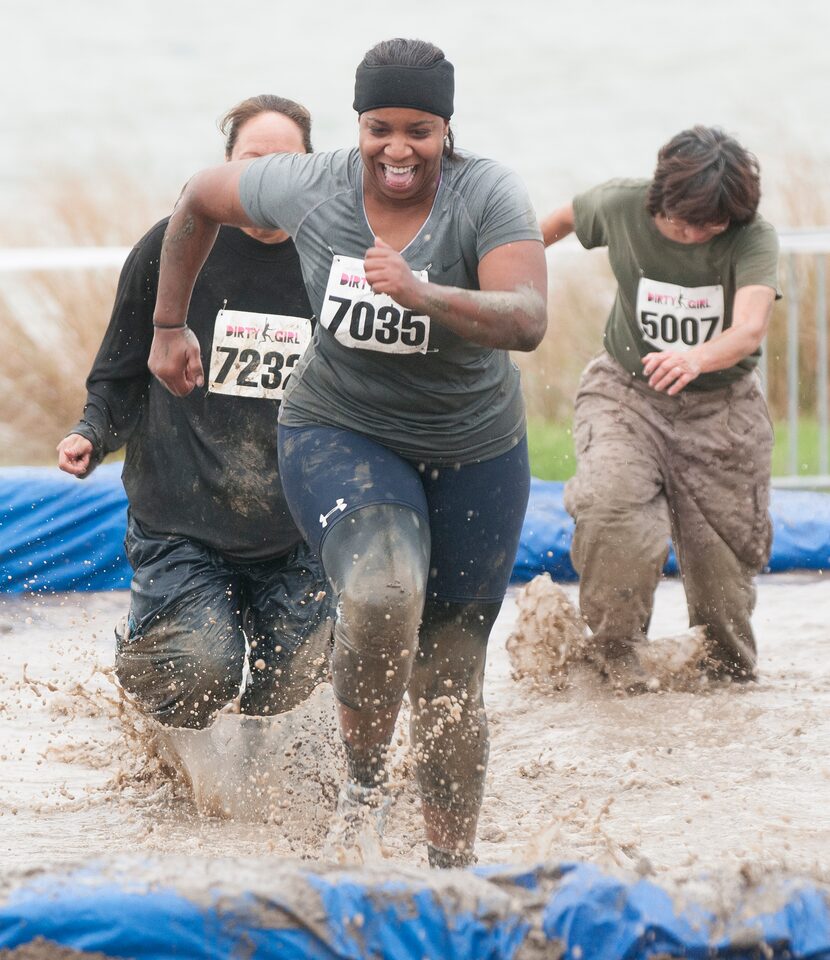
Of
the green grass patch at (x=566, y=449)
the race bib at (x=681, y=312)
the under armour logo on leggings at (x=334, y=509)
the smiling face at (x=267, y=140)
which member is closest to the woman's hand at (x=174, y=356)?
the smiling face at (x=267, y=140)

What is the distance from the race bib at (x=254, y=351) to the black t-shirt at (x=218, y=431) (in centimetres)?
2

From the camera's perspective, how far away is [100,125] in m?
17.9

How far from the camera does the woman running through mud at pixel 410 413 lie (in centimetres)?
308

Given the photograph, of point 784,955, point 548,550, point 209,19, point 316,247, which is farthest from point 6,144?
point 784,955

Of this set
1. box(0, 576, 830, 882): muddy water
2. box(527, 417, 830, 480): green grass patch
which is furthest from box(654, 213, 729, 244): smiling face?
box(527, 417, 830, 480): green grass patch

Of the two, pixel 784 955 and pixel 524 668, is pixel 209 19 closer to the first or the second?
pixel 524 668

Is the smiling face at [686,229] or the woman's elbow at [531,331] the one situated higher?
the smiling face at [686,229]

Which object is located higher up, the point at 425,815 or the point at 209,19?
the point at 209,19

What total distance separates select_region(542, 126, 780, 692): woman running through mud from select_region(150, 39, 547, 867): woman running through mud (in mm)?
1880

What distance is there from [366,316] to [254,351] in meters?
1.05

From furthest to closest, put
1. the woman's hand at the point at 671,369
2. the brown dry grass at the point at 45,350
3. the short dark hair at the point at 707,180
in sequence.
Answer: the brown dry grass at the point at 45,350 → the short dark hair at the point at 707,180 → the woman's hand at the point at 671,369

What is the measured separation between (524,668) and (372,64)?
2779mm

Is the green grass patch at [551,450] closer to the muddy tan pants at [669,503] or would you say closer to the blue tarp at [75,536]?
the blue tarp at [75,536]

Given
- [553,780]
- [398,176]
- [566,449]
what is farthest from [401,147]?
[566,449]
